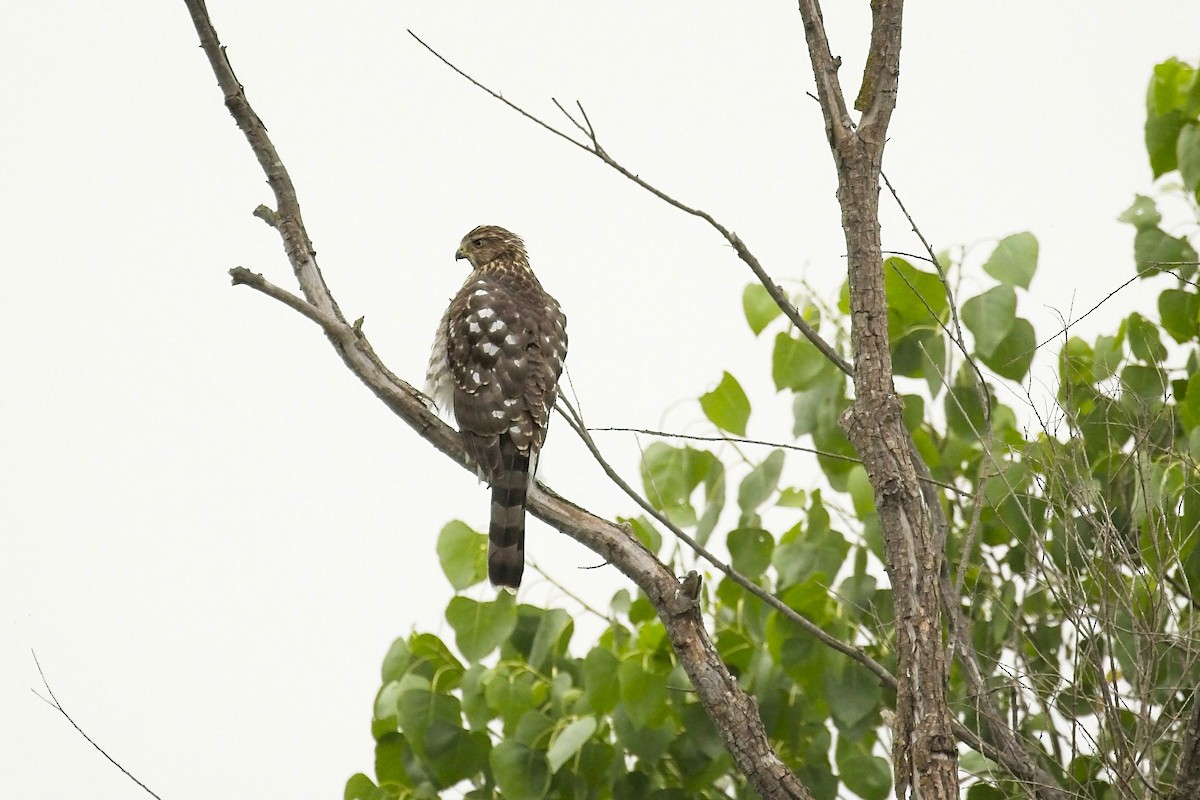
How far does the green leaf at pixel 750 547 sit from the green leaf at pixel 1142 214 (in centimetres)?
98

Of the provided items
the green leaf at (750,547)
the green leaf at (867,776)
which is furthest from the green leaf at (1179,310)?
the green leaf at (867,776)

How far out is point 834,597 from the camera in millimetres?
2422

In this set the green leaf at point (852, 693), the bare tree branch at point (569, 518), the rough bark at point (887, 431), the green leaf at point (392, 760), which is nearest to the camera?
the rough bark at point (887, 431)

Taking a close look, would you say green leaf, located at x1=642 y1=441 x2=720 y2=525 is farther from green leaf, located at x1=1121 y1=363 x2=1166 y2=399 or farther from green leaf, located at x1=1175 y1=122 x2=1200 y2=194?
green leaf, located at x1=1175 y1=122 x2=1200 y2=194

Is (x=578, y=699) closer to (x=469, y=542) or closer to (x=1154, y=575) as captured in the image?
(x=469, y=542)

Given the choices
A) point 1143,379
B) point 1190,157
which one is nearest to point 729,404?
point 1143,379

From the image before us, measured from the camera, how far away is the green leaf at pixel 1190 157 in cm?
230

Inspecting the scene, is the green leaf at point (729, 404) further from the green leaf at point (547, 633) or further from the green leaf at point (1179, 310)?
the green leaf at point (1179, 310)

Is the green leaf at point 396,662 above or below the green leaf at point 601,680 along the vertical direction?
above

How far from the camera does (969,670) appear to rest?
6.23 ft

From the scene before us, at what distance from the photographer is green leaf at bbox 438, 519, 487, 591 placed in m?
2.52

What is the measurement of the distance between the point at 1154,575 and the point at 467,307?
168 centimetres

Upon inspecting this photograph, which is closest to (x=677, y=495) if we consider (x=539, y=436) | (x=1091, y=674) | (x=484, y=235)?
(x=539, y=436)

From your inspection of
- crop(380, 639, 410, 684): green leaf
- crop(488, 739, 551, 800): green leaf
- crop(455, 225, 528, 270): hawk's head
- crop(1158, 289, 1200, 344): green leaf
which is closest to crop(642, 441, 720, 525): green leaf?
crop(488, 739, 551, 800): green leaf
